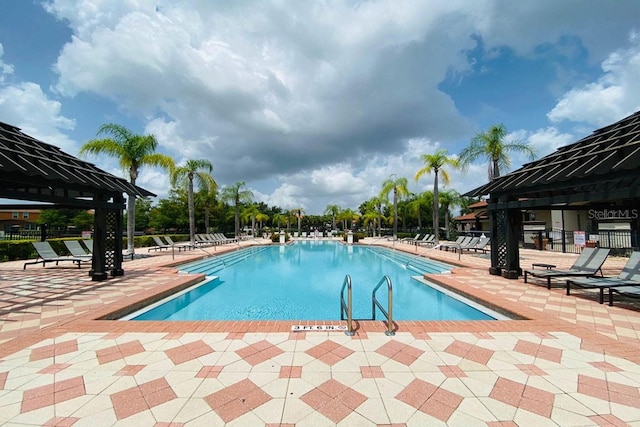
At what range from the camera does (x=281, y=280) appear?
10.5 metres

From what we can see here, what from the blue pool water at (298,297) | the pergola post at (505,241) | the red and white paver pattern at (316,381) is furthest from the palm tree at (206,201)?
the red and white paver pattern at (316,381)

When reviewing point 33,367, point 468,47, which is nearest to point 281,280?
point 33,367

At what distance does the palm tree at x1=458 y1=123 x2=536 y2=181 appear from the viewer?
15.9 metres

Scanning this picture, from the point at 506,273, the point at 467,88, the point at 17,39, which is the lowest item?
the point at 506,273

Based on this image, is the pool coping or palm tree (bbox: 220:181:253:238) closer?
the pool coping

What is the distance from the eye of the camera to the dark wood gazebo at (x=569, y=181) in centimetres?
509

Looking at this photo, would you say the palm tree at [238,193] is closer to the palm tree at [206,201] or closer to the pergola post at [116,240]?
the palm tree at [206,201]

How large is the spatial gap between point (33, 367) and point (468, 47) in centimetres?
1392

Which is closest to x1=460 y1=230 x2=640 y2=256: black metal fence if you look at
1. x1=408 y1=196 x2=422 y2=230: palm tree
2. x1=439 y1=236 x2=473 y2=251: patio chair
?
x1=439 y1=236 x2=473 y2=251: patio chair

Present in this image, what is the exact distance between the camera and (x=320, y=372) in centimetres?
298

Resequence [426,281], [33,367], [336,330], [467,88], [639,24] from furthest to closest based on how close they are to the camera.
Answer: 1. [467,88]
2. [426,281]
3. [639,24]
4. [336,330]
5. [33,367]

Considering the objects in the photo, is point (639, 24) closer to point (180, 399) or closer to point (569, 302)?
Answer: point (569, 302)

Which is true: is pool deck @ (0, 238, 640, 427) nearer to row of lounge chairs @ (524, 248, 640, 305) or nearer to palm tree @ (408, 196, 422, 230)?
row of lounge chairs @ (524, 248, 640, 305)

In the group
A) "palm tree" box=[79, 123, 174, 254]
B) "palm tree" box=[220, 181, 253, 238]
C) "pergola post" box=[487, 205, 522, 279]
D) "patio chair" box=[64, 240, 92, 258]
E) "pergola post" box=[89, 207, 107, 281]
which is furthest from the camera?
"palm tree" box=[220, 181, 253, 238]
